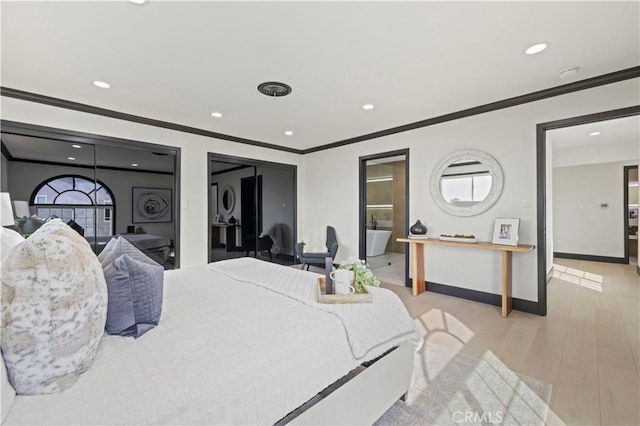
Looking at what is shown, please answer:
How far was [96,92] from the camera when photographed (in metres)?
3.08

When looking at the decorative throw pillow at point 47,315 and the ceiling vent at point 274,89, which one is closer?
the decorative throw pillow at point 47,315

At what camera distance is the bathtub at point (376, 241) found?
264 inches

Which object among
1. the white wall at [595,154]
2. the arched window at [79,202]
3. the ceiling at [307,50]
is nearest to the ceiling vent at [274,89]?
the ceiling at [307,50]

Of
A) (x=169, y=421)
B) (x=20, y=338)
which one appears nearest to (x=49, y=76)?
(x=20, y=338)

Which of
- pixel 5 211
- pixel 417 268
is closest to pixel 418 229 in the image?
pixel 417 268

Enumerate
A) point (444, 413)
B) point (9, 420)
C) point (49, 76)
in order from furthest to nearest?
point (49, 76) < point (444, 413) < point (9, 420)

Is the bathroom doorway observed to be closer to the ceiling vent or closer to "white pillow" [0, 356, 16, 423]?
the ceiling vent

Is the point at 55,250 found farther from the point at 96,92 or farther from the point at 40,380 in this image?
the point at 96,92

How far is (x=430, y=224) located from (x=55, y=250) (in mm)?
3997

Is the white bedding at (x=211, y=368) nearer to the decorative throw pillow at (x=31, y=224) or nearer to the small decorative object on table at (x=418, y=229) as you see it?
the small decorative object on table at (x=418, y=229)

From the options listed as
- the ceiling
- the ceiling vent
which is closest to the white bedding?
the ceiling

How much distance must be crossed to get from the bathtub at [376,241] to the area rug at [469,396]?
4414mm

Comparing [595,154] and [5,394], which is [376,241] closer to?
[595,154]

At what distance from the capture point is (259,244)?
5539 mm
